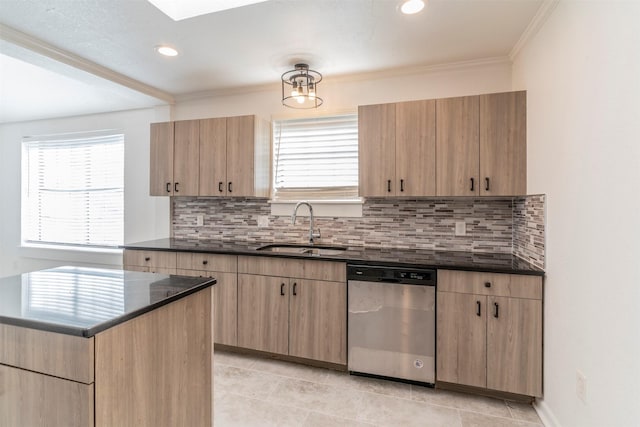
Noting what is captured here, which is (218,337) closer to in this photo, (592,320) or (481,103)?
(592,320)

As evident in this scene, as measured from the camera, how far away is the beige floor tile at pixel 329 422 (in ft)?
6.33

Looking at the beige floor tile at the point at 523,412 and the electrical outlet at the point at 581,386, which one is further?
the beige floor tile at the point at 523,412

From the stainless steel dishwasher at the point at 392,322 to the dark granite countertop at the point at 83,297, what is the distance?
1.23 meters

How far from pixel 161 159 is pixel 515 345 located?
11.8ft

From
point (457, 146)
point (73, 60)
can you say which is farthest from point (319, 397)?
point (73, 60)

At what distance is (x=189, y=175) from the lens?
10.7ft

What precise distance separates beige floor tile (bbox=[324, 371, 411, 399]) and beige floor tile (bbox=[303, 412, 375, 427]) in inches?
14.0

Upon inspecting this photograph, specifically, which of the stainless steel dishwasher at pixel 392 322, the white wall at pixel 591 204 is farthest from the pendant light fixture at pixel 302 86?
the white wall at pixel 591 204

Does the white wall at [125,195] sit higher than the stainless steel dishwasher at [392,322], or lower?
higher

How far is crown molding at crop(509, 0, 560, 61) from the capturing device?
189 centimetres

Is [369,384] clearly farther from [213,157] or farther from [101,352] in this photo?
[213,157]

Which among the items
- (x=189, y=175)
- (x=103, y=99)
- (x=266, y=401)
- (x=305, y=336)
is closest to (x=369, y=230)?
(x=305, y=336)

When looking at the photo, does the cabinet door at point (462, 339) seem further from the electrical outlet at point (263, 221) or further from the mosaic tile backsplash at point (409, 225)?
the electrical outlet at point (263, 221)

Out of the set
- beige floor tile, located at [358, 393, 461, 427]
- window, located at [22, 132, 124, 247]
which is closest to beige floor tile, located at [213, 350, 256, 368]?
beige floor tile, located at [358, 393, 461, 427]
